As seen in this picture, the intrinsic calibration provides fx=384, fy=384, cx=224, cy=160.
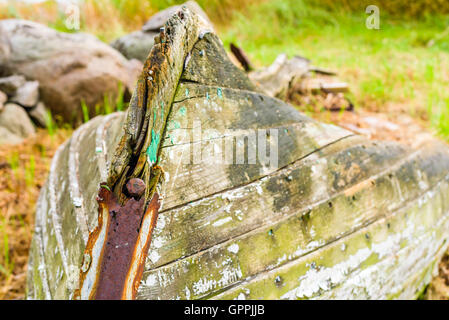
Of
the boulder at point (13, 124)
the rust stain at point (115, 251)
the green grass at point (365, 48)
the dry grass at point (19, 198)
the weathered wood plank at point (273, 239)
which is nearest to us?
the rust stain at point (115, 251)

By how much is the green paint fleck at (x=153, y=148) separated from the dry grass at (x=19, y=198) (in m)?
1.51

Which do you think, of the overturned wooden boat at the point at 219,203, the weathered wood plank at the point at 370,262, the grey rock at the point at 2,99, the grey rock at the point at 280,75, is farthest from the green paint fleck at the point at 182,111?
the grey rock at the point at 2,99

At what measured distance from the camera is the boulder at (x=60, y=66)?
10.5 feet

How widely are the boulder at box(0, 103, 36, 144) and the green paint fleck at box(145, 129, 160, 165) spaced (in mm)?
2533

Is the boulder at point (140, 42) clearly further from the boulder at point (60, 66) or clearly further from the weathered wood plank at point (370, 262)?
the weathered wood plank at point (370, 262)

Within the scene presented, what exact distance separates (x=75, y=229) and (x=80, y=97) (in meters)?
2.26

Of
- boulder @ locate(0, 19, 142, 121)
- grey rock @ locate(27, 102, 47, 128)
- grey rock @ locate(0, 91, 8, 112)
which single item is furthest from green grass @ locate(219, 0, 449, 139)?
grey rock @ locate(0, 91, 8, 112)

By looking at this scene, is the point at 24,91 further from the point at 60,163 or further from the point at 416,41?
the point at 416,41

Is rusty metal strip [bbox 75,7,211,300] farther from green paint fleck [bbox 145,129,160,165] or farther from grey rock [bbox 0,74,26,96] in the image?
grey rock [bbox 0,74,26,96]

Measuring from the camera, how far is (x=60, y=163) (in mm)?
1874

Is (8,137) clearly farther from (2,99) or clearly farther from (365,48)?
(365,48)

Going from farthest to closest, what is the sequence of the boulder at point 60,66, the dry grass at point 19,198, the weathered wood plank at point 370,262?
the boulder at point 60,66
the dry grass at point 19,198
the weathered wood plank at point 370,262

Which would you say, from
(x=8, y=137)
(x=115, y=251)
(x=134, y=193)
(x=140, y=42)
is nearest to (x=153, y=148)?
(x=134, y=193)

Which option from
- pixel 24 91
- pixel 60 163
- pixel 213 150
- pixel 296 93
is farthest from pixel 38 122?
pixel 213 150
